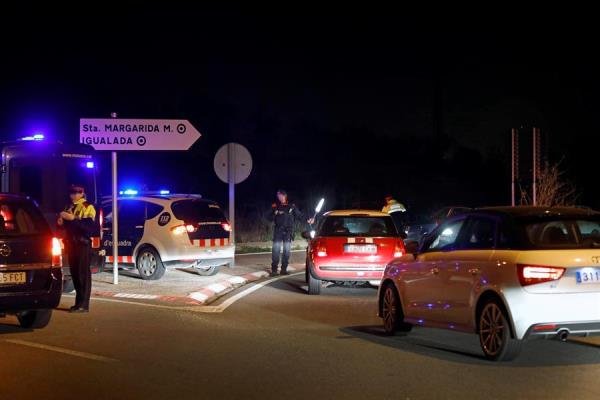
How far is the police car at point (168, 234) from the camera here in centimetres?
1655

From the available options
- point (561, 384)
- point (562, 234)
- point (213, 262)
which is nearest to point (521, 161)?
point (213, 262)

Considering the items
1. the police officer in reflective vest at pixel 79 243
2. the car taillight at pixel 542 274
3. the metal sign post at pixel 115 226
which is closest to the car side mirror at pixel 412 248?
the car taillight at pixel 542 274

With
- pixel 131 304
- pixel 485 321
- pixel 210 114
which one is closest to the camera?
pixel 485 321

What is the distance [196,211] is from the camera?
55.7 ft

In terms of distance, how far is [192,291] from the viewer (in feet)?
48.4

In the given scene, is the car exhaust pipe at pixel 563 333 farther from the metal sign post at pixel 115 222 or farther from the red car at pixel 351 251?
the metal sign post at pixel 115 222

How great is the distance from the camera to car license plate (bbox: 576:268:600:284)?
7.95 metres

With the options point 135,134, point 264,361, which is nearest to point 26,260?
point 264,361

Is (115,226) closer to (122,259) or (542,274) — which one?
(122,259)

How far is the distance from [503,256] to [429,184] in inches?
2525

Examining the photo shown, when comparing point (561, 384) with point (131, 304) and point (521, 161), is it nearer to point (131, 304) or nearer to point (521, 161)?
point (131, 304)

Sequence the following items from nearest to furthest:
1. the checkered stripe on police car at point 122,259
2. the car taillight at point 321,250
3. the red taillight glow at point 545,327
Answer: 1. the red taillight glow at point 545,327
2. the car taillight at point 321,250
3. the checkered stripe on police car at point 122,259

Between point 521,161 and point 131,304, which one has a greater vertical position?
point 521,161

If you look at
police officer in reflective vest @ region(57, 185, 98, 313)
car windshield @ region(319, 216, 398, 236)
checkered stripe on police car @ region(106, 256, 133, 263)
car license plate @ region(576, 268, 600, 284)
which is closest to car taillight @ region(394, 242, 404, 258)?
car windshield @ region(319, 216, 398, 236)
